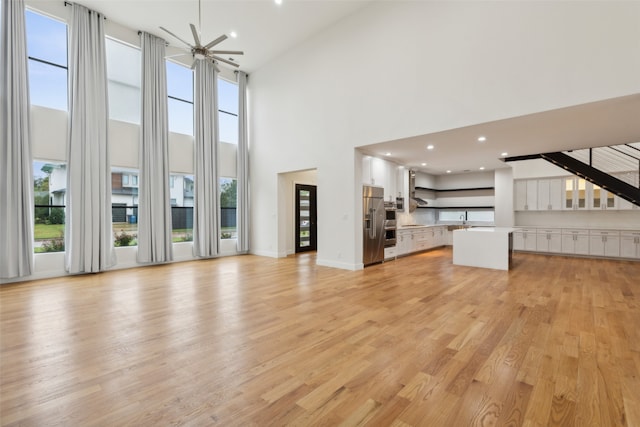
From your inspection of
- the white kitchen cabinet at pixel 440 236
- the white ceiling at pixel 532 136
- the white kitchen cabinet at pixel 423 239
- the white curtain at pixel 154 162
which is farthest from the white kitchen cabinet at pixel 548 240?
the white curtain at pixel 154 162

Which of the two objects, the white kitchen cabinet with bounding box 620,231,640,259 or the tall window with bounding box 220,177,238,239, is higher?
the tall window with bounding box 220,177,238,239

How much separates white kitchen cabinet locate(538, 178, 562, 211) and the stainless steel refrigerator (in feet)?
16.7

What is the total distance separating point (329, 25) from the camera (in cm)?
663

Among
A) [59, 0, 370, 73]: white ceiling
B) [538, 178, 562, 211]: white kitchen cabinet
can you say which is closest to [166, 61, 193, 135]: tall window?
[59, 0, 370, 73]: white ceiling

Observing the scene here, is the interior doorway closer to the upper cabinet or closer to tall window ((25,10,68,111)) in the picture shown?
tall window ((25,10,68,111))

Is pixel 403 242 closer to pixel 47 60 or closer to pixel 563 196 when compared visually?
pixel 563 196

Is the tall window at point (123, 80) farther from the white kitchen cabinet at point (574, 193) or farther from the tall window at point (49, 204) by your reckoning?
the white kitchen cabinet at point (574, 193)

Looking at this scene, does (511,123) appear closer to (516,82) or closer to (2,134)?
(516,82)

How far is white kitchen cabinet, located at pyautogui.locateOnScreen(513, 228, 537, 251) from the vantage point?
8.40 metres

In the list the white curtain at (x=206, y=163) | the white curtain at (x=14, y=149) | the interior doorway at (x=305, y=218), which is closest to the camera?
the white curtain at (x=14, y=149)

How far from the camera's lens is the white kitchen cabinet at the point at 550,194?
27.0 feet

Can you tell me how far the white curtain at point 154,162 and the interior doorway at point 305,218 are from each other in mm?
3645

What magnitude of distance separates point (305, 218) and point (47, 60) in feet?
22.7

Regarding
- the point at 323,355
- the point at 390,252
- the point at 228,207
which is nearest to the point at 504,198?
the point at 390,252
